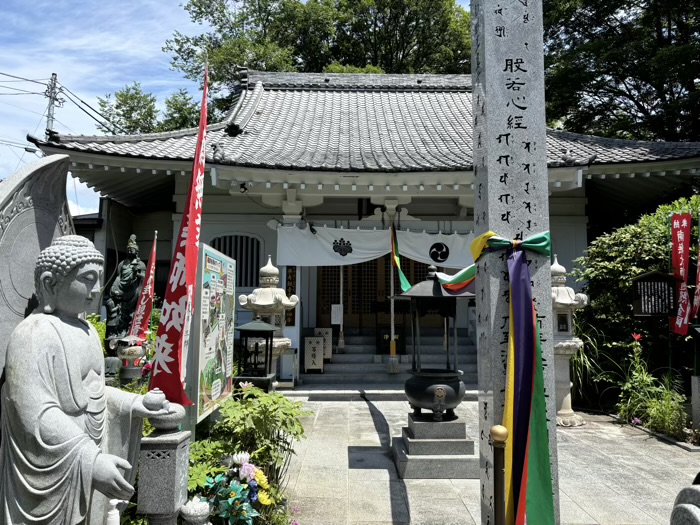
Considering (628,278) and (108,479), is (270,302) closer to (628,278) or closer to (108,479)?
(628,278)

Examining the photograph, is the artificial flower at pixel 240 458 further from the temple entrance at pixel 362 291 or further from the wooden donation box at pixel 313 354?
the temple entrance at pixel 362 291

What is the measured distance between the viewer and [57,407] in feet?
7.06

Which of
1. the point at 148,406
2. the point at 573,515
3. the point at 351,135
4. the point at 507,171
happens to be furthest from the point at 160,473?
the point at 351,135

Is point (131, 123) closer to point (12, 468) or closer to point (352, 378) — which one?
point (352, 378)

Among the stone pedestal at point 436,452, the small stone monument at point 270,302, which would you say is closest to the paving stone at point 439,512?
the stone pedestal at point 436,452

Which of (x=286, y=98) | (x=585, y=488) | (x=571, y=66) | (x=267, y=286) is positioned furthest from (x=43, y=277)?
(x=571, y=66)

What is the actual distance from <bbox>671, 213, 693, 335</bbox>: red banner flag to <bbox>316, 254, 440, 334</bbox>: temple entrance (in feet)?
19.4

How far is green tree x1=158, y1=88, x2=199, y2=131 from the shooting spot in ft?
74.1

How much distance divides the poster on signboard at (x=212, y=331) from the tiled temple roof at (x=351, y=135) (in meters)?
5.89

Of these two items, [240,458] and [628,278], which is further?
[628,278]

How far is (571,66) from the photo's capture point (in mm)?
19156

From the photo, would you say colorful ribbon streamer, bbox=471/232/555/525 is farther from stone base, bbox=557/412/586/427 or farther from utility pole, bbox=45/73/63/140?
utility pole, bbox=45/73/63/140

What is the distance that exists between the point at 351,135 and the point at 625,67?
1219cm

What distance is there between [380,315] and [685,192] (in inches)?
366
